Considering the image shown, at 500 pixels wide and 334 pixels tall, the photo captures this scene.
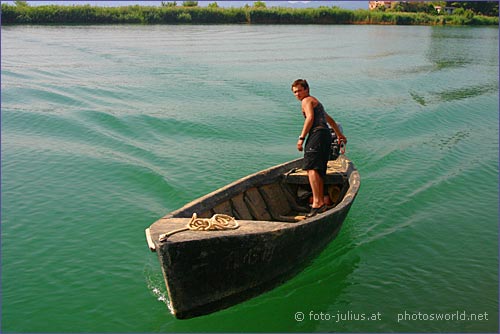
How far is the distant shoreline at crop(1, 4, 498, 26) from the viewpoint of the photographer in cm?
3959

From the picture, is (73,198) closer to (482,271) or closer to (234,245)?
(234,245)

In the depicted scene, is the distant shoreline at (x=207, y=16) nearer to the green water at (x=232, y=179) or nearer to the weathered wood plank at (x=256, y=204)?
the green water at (x=232, y=179)

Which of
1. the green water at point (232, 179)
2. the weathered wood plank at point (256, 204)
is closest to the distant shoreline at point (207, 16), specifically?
the green water at point (232, 179)

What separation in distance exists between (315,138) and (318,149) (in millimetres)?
165

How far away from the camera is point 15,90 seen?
52.7ft

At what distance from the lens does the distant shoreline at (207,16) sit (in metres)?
39.6

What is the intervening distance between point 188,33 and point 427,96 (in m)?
21.2

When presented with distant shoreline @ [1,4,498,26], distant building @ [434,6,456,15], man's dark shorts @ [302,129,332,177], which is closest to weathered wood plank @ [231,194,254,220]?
man's dark shorts @ [302,129,332,177]

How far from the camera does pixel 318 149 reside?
271 inches

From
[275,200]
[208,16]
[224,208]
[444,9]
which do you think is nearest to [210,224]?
[224,208]

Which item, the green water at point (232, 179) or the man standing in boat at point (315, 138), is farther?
the man standing in boat at point (315, 138)

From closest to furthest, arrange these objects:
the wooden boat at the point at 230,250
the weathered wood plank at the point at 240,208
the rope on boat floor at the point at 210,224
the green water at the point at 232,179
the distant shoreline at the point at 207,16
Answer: the wooden boat at the point at 230,250, the rope on boat floor at the point at 210,224, the green water at the point at 232,179, the weathered wood plank at the point at 240,208, the distant shoreline at the point at 207,16

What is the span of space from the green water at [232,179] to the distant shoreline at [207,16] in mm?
18896

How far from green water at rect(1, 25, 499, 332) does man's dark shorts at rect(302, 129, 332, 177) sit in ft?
4.35
